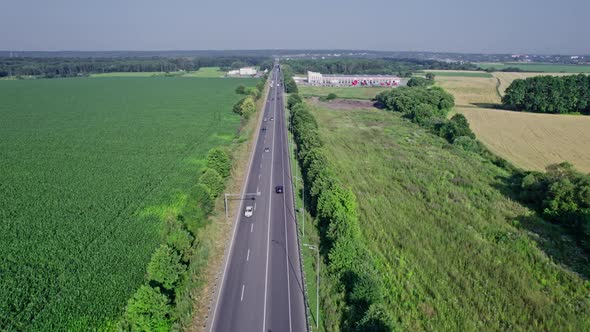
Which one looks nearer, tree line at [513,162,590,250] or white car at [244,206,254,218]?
tree line at [513,162,590,250]

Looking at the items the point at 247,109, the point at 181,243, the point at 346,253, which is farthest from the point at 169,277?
the point at 247,109

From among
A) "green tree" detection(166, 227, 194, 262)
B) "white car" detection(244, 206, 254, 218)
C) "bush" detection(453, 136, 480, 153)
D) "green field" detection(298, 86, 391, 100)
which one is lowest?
"white car" detection(244, 206, 254, 218)

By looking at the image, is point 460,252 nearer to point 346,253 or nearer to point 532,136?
point 346,253

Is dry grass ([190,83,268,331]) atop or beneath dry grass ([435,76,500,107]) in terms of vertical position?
beneath

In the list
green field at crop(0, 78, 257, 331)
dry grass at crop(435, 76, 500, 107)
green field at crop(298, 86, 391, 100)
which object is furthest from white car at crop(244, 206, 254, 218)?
green field at crop(298, 86, 391, 100)

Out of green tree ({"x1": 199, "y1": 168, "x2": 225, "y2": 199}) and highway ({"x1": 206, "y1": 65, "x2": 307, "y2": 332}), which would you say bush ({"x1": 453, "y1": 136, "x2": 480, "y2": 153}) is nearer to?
highway ({"x1": 206, "y1": 65, "x2": 307, "y2": 332})
